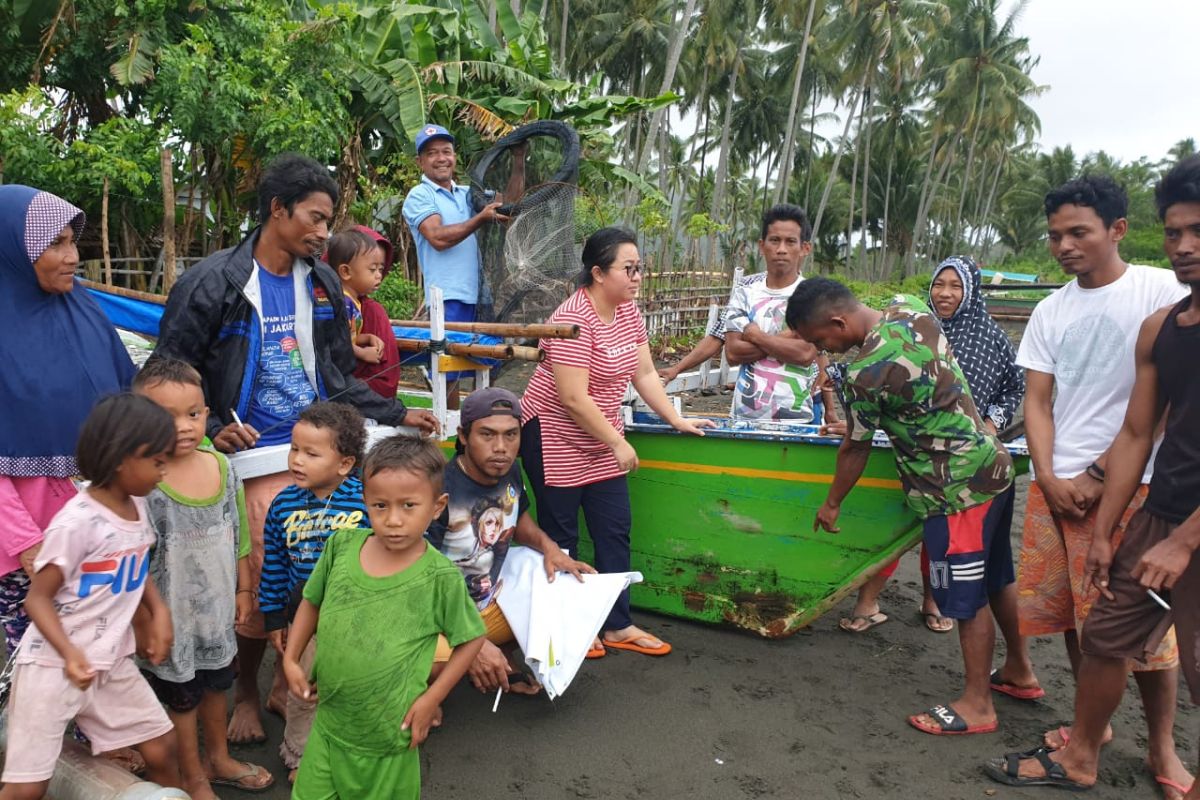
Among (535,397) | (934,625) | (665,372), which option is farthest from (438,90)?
(934,625)

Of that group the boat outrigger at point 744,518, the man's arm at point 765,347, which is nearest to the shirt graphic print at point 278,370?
the boat outrigger at point 744,518

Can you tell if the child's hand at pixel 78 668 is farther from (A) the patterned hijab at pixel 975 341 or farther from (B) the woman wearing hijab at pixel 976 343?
(A) the patterned hijab at pixel 975 341

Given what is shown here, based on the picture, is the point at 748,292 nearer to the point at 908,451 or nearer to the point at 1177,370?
the point at 908,451

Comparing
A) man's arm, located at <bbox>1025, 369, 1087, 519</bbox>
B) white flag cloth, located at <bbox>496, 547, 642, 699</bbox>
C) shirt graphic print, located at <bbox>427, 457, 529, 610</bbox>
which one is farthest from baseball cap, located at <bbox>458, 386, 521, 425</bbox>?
man's arm, located at <bbox>1025, 369, 1087, 519</bbox>

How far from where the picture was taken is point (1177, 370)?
94.8 inches

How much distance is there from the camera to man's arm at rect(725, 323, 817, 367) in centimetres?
384

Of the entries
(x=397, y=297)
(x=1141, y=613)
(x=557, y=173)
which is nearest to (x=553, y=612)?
(x=1141, y=613)

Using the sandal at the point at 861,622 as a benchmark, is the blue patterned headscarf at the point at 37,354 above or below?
above

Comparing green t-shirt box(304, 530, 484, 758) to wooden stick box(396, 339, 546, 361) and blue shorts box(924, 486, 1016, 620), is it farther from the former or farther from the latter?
→ blue shorts box(924, 486, 1016, 620)

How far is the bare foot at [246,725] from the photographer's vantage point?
2.92 m

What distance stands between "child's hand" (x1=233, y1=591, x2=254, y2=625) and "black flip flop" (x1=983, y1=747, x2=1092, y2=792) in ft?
8.10

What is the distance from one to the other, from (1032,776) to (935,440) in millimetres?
1131

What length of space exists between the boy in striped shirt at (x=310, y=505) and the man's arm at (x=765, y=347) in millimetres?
1944

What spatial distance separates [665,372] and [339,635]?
2.86 m
